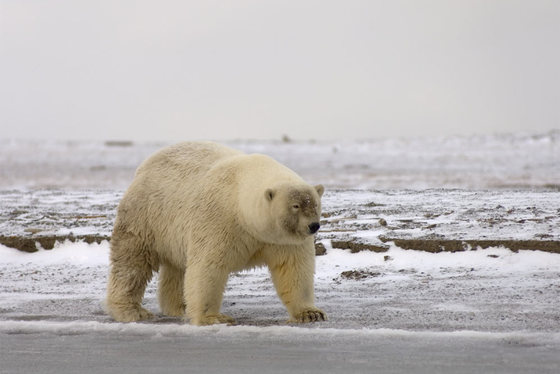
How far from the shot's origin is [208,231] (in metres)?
6.29

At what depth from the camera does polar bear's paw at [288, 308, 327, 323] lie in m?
6.13

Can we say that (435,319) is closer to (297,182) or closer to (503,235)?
(297,182)

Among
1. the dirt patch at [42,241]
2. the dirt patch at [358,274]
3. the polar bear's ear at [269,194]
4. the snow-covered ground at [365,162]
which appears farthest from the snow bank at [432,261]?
the snow-covered ground at [365,162]

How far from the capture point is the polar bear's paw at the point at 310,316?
6.13 meters

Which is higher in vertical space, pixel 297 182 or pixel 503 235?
pixel 297 182

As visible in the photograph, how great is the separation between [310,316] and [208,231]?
1.01 meters

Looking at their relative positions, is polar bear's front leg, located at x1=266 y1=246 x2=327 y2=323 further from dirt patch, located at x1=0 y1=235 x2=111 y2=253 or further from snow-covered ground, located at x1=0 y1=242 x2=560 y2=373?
dirt patch, located at x1=0 y1=235 x2=111 y2=253

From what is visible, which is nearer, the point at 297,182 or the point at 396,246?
the point at 297,182

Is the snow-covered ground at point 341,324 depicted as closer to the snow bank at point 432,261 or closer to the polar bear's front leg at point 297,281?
the snow bank at point 432,261

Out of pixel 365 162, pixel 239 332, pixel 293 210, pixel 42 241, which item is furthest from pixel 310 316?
pixel 365 162

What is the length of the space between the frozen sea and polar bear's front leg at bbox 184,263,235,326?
25 cm

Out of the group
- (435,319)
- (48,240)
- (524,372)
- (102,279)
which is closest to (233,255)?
(435,319)

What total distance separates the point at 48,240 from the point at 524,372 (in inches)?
277

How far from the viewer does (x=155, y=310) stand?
7602 millimetres
